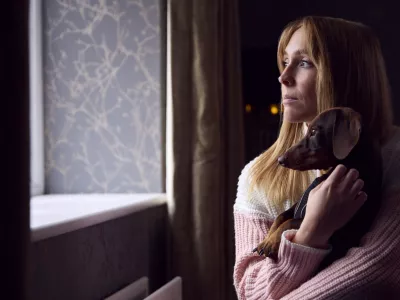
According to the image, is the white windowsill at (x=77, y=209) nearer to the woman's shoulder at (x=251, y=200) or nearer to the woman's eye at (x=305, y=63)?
the woman's shoulder at (x=251, y=200)

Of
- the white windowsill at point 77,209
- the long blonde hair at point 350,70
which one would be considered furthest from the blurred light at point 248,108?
the long blonde hair at point 350,70

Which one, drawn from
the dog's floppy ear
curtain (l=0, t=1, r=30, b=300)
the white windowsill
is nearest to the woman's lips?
the dog's floppy ear

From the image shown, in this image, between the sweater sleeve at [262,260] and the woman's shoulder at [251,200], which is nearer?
the sweater sleeve at [262,260]

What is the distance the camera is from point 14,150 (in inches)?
27.9

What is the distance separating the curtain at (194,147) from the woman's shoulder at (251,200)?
2.93 ft

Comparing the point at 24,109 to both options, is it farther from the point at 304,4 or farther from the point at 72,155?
the point at 304,4

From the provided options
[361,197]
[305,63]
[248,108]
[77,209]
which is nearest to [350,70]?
[305,63]

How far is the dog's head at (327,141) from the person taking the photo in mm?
733

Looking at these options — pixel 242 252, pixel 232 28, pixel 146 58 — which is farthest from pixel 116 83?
pixel 242 252

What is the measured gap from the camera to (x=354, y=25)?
2.69 ft

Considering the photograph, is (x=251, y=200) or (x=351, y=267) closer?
(x=351, y=267)

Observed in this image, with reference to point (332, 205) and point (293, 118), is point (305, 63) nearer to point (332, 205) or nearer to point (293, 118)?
point (293, 118)

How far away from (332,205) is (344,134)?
3.9 inches

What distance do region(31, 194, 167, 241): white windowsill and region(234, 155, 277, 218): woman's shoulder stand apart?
473 mm
